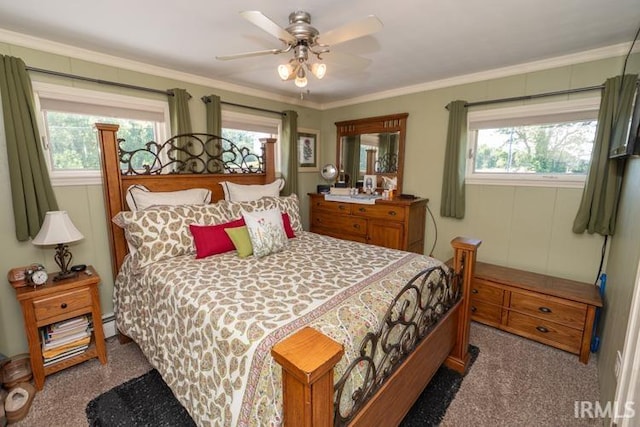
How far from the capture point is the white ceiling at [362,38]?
1.74 m

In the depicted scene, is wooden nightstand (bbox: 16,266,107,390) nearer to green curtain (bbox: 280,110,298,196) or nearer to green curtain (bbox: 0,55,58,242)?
green curtain (bbox: 0,55,58,242)

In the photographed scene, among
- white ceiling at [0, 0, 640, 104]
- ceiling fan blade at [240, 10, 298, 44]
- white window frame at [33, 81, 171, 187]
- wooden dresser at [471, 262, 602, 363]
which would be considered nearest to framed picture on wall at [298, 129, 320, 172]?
white ceiling at [0, 0, 640, 104]

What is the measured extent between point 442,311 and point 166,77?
3205mm

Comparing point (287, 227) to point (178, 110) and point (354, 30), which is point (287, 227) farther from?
point (354, 30)

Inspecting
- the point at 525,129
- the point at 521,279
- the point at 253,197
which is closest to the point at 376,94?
the point at 525,129

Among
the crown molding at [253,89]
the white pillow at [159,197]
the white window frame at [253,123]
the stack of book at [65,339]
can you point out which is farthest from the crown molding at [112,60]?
the stack of book at [65,339]

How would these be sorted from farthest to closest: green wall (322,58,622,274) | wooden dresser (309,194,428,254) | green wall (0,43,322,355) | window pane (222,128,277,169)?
window pane (222,128,277,169)
wooden dresser (309,194,428,254)
green wall (322,58,622,274)
green wall (0,43,322,355)

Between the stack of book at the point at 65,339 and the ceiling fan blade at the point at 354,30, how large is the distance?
2611 millimetres

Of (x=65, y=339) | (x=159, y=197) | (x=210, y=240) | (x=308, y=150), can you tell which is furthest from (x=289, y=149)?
(x=65, y=339)

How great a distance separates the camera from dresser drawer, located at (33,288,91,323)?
1.88 m

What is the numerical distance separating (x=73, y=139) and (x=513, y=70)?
406cm

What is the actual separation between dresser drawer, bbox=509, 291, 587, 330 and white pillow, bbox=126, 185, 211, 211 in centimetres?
298

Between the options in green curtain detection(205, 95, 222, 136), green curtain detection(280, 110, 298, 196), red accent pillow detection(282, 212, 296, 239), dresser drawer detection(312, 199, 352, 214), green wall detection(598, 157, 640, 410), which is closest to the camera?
green wall detection(598, 157, 640, 410)

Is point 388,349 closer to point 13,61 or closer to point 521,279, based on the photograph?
point 521,279
